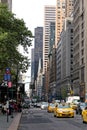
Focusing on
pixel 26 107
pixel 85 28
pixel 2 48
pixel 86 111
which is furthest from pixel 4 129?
pixel 85 28

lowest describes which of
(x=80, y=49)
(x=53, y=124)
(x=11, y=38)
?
(x=53, y=124)


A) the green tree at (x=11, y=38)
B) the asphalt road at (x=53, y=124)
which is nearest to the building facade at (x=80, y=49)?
the green tree at (x=11, y=38)

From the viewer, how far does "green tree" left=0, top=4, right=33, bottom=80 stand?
33469 mm

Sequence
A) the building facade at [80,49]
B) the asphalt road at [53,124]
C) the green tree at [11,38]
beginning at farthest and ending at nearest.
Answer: the building facade at [80,49], the green tree at [11,38], the asphalt road at [53,124]

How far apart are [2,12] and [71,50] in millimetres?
142394

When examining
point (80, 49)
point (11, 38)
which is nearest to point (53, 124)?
point (11, 38)

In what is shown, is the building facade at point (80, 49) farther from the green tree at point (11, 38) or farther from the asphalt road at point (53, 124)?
the asphalt road at point (53, 124)

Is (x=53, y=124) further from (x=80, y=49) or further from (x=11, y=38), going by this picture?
(x=80, y=49)

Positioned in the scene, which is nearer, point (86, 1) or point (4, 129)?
point (4, 129)

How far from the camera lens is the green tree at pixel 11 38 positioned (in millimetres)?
33469

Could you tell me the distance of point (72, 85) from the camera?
546ft

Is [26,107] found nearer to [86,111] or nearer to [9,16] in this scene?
[9,16]

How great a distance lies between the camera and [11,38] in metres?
35.1

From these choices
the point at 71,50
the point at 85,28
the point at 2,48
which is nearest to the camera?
the point at 2,48
